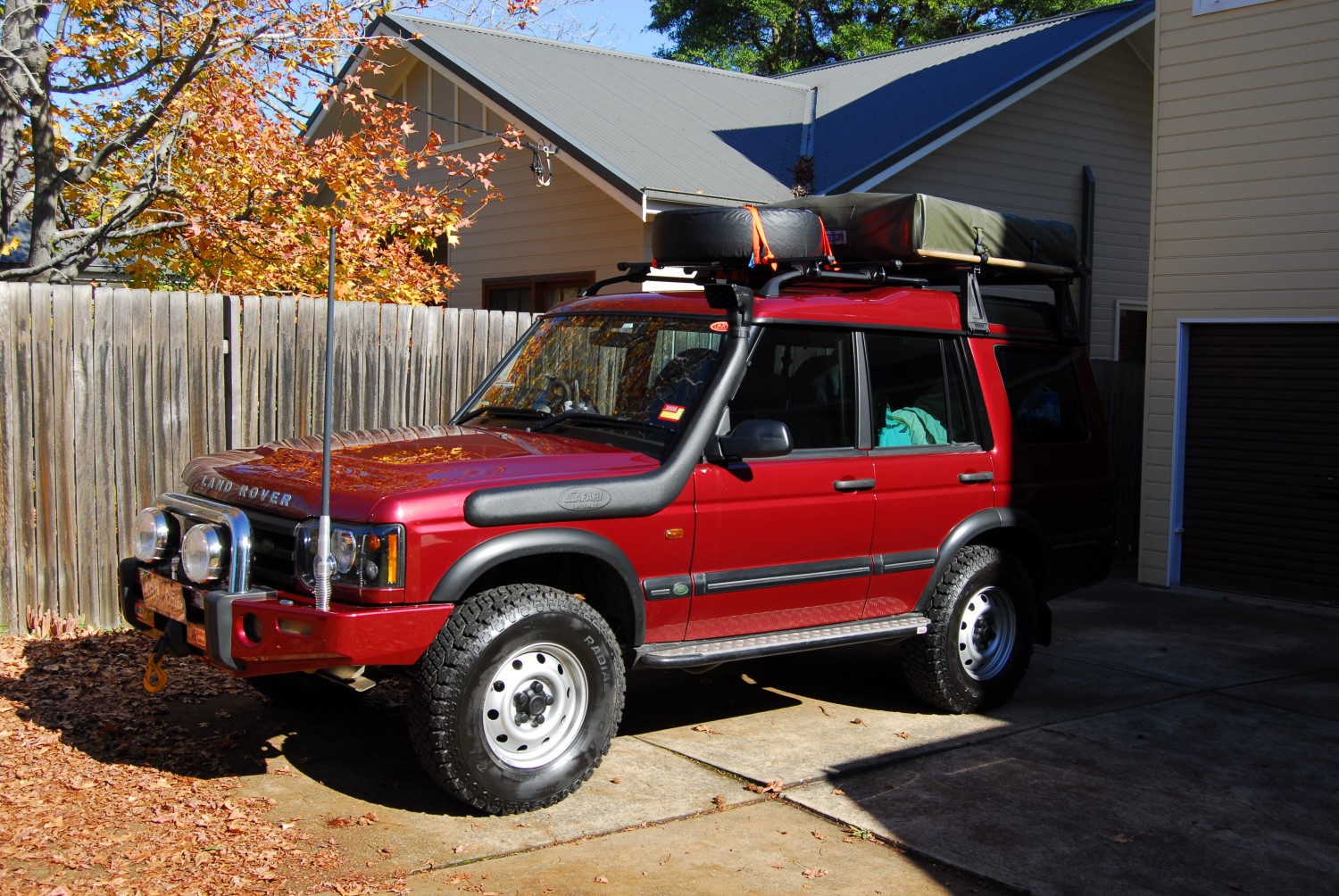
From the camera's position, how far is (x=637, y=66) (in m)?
16.0

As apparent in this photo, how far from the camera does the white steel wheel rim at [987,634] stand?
6.64m

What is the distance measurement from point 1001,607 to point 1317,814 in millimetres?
1894

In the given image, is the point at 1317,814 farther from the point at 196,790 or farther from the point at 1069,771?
the point at 196,790

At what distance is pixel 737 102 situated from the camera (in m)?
15.6

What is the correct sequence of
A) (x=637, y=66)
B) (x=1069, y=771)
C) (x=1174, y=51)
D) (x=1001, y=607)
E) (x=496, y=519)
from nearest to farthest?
1. (x=496, y=519)
2. (x=1069, y=771)
3. (x=1001, y=607)
4. (x=1174, y=51)
5. (x=637, y=66)

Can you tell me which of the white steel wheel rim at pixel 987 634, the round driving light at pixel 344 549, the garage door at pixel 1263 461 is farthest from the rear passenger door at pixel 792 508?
the garage door at pixel 1263 461

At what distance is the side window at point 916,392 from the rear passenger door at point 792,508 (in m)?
0.19

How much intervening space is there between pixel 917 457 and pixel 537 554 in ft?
7.24

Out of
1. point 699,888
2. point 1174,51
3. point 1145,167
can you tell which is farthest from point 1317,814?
point 1145,167

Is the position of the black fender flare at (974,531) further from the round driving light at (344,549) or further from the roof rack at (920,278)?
the round driving light at (344,549)

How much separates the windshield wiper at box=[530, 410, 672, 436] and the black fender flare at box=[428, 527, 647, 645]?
666 mm

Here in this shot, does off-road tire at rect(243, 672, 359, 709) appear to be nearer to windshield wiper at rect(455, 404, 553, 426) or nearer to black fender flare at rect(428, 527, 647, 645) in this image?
windshield wiper at rect(455, 404, 553, 426)

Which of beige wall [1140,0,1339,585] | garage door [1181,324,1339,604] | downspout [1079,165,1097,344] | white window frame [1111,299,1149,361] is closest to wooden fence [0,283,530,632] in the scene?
beige wall [1140,0,1339,585]

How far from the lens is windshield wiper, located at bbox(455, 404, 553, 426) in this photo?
20.0 ft
